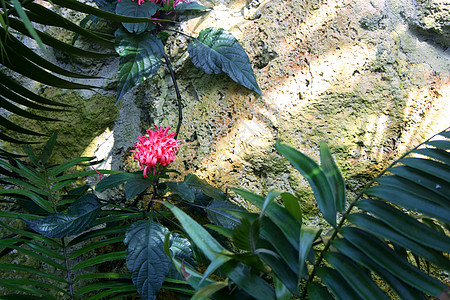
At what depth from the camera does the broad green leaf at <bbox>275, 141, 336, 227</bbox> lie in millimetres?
758

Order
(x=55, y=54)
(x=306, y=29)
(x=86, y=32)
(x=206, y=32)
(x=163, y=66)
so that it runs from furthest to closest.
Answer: (x=55, y=54)
(x=163, y=66)
(x=206, y=32)
(x=306, y=29)
(x=86, y=32)

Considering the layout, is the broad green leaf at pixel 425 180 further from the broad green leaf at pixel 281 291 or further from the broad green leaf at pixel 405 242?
the broad green leaf at pixel 281 291

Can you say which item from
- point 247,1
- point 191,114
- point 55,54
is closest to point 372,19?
point 247,1

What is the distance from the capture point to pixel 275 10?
147cm

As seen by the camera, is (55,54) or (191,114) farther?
(55,54)

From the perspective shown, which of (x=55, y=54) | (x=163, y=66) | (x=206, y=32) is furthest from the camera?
(x=55, y=54)

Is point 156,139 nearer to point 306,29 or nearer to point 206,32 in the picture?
point 206,32

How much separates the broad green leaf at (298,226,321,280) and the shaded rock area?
0.57 meters

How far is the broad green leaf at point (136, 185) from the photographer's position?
1.10 metres

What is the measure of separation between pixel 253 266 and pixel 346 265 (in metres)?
0.19

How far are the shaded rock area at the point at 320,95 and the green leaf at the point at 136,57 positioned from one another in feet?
0.50

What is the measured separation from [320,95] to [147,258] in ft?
2.74

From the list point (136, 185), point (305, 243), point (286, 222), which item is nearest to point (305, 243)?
point (305, 243)

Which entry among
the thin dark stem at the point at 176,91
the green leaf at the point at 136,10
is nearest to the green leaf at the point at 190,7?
the green leaf at the point at 136,10
